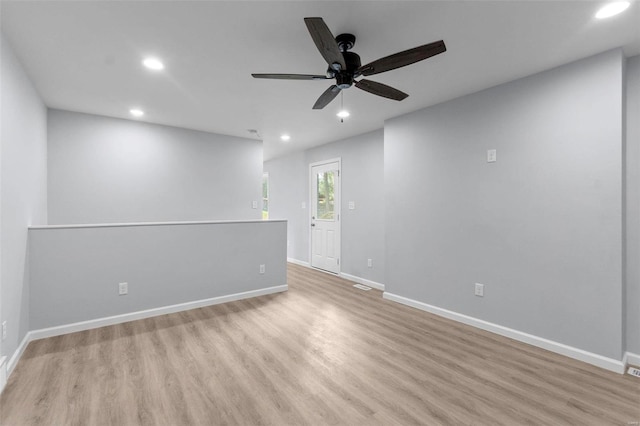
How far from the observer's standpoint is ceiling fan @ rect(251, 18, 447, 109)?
5.40 feet

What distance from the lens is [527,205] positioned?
2.85 metres

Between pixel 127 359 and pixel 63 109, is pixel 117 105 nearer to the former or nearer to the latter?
pixel 63 109

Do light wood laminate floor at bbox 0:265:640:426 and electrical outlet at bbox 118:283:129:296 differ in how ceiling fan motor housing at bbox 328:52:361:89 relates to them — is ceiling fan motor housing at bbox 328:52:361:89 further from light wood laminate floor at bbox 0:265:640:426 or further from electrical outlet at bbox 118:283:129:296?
electrical outlet at bbox 118:283:129:296

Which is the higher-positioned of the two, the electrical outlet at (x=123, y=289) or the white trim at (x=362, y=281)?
the electrical outlet at (x=123, y=289)

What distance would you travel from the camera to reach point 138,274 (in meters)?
3.33

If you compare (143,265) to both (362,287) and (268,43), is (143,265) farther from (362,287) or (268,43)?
(362,287)

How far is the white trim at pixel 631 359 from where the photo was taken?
239 centimetres

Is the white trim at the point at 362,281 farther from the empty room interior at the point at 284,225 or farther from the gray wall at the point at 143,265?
the gray wall at the point at 143,265

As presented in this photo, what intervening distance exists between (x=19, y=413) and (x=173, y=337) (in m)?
1.15

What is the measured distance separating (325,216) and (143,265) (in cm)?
331

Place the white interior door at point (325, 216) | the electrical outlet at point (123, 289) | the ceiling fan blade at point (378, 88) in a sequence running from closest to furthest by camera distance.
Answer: the ceiling fan blade at point (378, 88) < the electrical outlet at point (123, 289) < the white interior door at point (325, 216)

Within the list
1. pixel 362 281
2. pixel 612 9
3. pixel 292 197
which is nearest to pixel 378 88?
pixel 612 9

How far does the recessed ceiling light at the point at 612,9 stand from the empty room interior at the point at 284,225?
0.5 inches

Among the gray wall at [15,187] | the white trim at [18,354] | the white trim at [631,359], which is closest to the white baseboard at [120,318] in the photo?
the white trim at [18,354]
